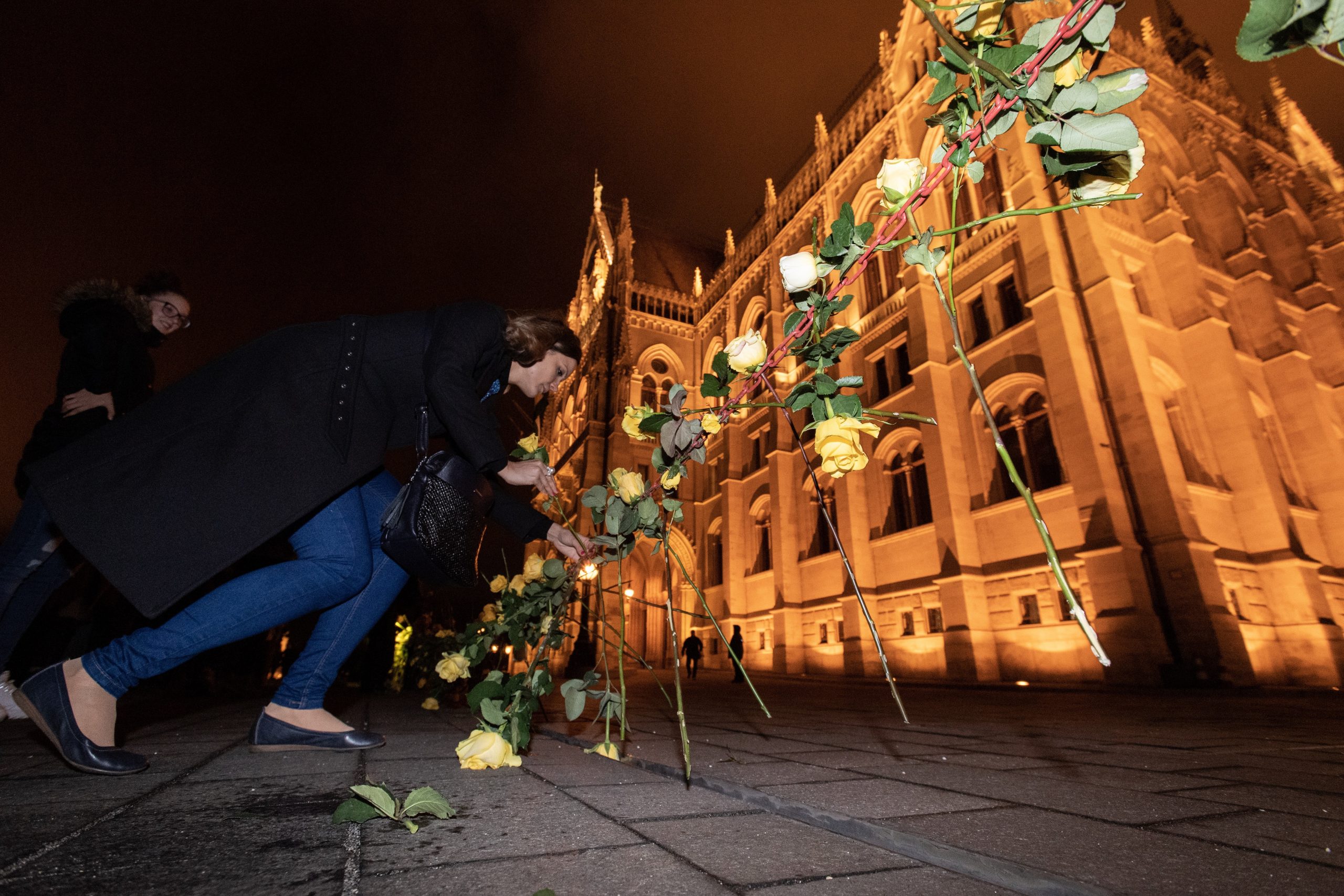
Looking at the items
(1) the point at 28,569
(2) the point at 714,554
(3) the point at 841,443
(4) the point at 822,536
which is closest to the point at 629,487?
(3) the point at 841,443

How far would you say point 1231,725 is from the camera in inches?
156

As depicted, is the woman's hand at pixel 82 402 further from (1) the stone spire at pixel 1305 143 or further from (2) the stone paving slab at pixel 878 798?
(1) the stone spire at pixel 1305 143

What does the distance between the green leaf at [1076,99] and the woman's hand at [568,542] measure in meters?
1.83

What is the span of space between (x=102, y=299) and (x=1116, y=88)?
404cm

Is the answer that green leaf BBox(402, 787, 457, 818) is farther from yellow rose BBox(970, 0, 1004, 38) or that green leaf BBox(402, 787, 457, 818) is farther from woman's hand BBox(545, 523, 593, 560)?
yellow rose BBox(970, 0, 1004, 38)

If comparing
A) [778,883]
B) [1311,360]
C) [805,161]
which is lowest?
[778,883]

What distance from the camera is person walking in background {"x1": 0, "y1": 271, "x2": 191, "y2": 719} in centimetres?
246

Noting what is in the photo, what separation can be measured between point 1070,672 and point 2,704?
41.8ft

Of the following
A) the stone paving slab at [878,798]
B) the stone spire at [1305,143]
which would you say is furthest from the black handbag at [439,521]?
the stone spire at [1305,143]

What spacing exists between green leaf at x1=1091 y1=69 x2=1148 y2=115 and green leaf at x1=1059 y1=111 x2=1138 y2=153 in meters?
0.04

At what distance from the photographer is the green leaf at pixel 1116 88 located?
1.02 meters

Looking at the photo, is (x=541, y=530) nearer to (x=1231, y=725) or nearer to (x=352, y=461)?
(x=352, y=461)

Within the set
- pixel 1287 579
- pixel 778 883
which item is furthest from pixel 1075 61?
pixel 1287 579

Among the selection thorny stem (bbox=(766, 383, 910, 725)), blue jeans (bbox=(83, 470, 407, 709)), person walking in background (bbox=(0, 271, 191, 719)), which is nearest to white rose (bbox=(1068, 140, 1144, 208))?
thorny stem (bbox=(766, 383, 910, 725))
